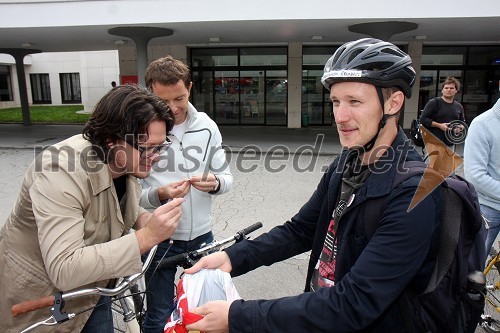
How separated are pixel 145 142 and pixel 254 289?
2.57 metres

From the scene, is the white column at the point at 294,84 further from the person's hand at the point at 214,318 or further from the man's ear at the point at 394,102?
the person's hand at the point at 214,318

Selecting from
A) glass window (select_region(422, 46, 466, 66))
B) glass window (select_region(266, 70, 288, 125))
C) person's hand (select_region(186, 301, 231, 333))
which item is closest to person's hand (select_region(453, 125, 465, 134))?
person's hand (select_region(186, 301, 231, 333))

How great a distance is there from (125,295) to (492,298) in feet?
9.54

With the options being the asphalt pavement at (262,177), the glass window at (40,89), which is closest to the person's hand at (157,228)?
the asphalt pavement at (262,177)

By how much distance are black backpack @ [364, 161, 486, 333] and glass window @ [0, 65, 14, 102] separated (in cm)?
3762

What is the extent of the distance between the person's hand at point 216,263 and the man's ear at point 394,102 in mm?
936

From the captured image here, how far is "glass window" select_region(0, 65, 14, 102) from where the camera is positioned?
32.6m

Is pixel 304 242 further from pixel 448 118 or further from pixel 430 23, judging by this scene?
pixel 430 23

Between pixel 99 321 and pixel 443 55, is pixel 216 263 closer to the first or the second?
pixel 99 321

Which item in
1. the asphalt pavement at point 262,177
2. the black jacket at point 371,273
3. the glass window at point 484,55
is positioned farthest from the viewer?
the glass window at point 484,55

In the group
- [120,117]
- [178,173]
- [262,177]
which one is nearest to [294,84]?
[262,177]

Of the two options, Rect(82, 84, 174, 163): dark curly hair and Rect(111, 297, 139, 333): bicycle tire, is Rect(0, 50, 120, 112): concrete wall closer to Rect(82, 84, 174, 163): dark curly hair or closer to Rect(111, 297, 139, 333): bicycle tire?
Rect(111, 297, 139, 333): bicycle tire

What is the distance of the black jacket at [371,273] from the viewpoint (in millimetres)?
1303

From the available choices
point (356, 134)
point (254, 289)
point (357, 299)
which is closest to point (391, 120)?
point (356, 134)
